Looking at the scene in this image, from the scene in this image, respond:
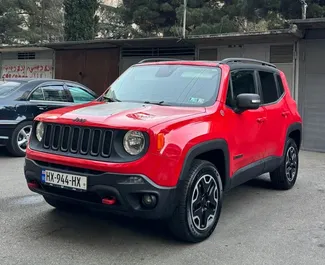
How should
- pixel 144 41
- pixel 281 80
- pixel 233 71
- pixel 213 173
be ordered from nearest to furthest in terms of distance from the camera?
pixel 213 173 → pixel 233 71 → pixel 281 80 → pixel 144 41

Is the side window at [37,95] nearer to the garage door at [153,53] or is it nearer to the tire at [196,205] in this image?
the tire at [196,205]

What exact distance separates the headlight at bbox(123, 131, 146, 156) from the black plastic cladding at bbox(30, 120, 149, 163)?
1.3 inches

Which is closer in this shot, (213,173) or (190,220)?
(190,220)

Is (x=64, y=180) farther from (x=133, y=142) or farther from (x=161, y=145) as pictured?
(x=161, y=145)

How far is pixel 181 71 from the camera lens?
5293mm

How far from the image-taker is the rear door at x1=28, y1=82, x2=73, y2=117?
9000 millimetres

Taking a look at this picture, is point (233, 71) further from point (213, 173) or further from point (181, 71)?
point (213, 173)

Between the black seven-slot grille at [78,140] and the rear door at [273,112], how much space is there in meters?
2.44

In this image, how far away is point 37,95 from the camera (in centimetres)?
912

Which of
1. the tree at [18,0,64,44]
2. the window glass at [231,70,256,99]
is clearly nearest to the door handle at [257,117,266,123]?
the window glass at [231,70,256,99]

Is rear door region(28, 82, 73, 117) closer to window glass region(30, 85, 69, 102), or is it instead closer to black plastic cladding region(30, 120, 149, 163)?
window glass region(30, 85, 69, 102)

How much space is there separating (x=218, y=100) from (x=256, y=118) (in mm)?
855

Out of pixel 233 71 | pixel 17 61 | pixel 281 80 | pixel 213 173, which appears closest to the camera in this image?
pixel 213 173

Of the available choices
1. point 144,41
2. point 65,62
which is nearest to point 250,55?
point 144,41
